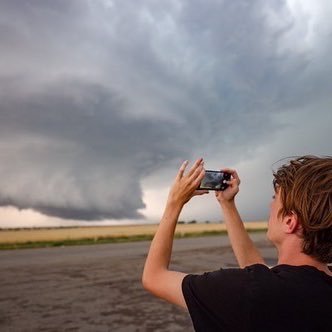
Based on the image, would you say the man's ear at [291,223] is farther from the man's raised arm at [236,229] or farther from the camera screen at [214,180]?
the man's raised arm at [236,229]

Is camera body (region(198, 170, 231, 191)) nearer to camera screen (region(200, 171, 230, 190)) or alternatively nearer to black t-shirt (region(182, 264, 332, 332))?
camera screen (region(200, 171, 230, 190))

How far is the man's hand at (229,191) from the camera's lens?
2.51 meters

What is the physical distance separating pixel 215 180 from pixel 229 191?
196mm

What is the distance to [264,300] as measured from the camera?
157cm

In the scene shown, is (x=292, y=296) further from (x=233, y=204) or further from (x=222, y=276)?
(x=233, y=204)

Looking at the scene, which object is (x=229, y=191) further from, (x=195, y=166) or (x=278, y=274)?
(x=278, y=274)

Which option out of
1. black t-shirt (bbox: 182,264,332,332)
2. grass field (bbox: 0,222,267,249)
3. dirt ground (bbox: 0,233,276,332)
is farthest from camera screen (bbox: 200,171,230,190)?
grass field (bbox: 0,222,267,249)

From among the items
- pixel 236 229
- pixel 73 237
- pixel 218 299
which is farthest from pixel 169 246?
pixel 73 237

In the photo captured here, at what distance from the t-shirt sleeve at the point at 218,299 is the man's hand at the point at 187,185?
1.29 feet

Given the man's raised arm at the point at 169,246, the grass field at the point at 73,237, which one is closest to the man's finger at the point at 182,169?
the man's raised arm at the point at 169,246

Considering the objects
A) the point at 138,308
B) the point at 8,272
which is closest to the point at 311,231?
the point at 138,308

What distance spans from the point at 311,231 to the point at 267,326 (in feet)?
1.40

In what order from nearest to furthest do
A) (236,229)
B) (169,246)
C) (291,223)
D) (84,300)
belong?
(291,223) < (169,246) < (236,229) < (84,300)

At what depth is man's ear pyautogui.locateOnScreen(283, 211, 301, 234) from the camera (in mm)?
1814
